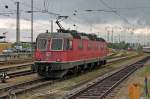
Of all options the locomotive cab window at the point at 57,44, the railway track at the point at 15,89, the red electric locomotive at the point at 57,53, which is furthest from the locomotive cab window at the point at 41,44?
the railway track at the point at 15,89

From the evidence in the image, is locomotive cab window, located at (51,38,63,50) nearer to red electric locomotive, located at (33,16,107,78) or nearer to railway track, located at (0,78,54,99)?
red electric locomotive, located at (33,16,107,78)

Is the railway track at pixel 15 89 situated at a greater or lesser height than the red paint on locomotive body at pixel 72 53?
lesser

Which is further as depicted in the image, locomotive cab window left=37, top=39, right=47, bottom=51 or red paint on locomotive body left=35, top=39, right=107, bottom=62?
locomotive cab window left=37, top=39, right=47, bottom=51

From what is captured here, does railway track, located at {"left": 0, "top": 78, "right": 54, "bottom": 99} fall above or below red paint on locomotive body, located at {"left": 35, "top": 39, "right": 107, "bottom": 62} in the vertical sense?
below

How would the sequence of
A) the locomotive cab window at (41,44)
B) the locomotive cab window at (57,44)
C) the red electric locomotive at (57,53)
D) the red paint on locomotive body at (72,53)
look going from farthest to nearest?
the locomotive cab window at (41,44), the locomotive cab window at (57,44), the red paint on locomotive body at (72,53), the red electric locomotive at (57,53)

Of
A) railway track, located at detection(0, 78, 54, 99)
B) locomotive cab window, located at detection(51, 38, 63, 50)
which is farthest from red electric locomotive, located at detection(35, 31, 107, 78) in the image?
railway track, located at detection(0, 78, 54, 99)

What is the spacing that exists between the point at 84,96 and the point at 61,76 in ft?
28.9

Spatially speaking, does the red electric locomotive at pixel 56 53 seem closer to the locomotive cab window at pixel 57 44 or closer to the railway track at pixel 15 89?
the locomotive cab window at pixel 57 44

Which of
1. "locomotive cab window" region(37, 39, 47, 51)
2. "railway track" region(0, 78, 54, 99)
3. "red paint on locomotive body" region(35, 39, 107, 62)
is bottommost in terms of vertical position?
"railway track" region(0, 78, 54, 99)

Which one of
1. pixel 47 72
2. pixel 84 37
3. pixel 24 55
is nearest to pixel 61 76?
pixel 47 72

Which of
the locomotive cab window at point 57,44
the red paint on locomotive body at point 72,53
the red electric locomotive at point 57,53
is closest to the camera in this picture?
the red electric locomotive at point 57,53

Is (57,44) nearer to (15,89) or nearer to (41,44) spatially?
(41,44)

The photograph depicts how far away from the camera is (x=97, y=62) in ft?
133

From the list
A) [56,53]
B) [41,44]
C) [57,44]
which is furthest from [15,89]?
[41,44]
